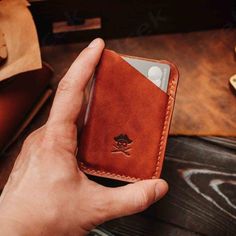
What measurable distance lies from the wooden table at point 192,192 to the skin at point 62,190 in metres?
0.14

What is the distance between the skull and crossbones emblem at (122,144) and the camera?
0.65 metres

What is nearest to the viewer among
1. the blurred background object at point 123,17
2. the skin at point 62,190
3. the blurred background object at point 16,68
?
the skin at point 62,190

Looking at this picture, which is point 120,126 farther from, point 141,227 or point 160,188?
point 141,227

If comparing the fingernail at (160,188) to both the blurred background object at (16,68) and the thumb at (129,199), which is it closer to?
the thumb at (129,199)

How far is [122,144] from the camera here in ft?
2.13

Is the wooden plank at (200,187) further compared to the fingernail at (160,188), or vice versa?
the wooden plank at (200,187)

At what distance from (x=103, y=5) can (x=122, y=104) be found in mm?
306

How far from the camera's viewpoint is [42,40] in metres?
0.93

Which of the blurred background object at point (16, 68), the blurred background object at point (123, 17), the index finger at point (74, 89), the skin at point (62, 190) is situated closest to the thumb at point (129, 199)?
the skin at point (62, 190)

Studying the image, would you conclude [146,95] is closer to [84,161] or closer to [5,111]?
[84,161]

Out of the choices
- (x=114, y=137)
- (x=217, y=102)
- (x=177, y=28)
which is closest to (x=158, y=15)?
(x=177, y=28)

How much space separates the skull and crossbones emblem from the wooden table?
0.17 meters

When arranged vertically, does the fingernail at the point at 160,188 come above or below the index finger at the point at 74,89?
below

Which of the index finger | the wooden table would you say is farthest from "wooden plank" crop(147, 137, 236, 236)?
the index finger
